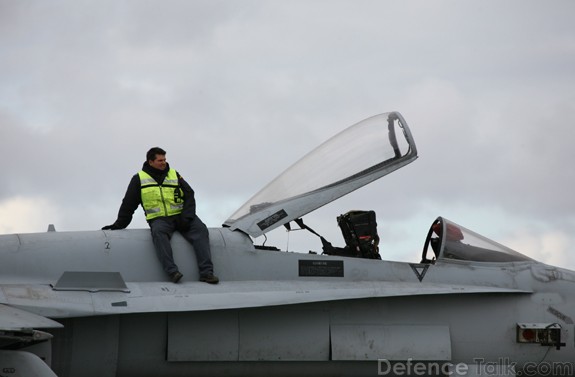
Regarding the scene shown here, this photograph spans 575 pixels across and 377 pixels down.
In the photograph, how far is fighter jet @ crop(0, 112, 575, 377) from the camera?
34.3ft

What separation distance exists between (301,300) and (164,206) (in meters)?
2.13

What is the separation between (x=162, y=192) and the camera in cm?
1178

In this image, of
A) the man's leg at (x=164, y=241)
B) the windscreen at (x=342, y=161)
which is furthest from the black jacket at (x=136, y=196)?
the windscreen at (x=342, y=161)

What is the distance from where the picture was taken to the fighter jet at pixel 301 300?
411 inches

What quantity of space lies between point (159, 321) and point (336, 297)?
79.7 inches

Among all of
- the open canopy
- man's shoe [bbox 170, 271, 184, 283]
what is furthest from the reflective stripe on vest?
man's shoe [bbox 170, 271, 184, 283]

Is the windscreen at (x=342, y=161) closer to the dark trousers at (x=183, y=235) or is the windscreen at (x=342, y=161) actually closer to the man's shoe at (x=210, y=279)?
the dark trousers at (x=183, y=235)

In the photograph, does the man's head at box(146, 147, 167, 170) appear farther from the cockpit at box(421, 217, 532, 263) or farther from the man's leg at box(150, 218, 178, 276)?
the cockpit at box(421, 217, 532, 263)

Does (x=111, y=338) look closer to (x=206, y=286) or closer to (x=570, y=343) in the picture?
(x=206, y=286)

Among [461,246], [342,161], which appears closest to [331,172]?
[342,161]
